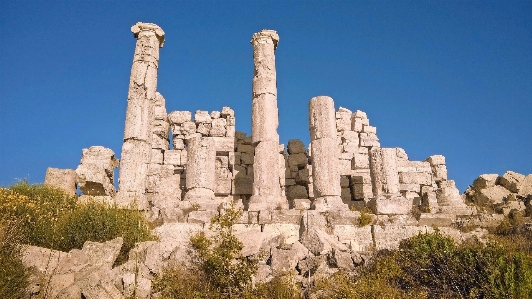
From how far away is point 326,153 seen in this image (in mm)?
14977

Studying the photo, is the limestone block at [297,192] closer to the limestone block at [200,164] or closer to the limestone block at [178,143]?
the limestone block at [200,164]

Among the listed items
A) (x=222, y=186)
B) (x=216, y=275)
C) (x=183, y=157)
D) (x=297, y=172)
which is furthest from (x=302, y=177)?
(x=216, y=275)

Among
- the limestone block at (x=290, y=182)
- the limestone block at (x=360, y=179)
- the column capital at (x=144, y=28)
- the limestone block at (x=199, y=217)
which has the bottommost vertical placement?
the limestone block at (x=199, y=217)

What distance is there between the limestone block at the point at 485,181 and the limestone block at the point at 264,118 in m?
10.1

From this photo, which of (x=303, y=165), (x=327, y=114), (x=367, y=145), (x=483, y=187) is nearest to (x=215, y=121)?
(x=303, y=165)

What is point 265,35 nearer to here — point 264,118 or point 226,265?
point 264,118

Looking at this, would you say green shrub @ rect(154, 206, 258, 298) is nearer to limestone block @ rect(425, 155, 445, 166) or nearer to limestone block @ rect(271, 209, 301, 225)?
limestone block @ rect(271, 209, 301, 225)

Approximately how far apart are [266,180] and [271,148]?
1.21 meters

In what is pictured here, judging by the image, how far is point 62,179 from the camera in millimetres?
14703

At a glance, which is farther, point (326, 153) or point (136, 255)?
point (326, 153)

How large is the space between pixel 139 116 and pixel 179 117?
11.3 ft

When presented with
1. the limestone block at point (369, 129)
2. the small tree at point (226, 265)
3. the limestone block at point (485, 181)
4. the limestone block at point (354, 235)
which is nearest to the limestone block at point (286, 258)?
the small tree at point (226, 265)

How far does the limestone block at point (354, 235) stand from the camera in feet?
40.3

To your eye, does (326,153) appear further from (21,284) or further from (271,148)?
(21,284)
